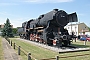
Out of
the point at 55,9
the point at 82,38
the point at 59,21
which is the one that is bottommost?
the point at 82,38

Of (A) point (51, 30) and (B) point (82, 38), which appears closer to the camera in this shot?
(A) point (51, 30)

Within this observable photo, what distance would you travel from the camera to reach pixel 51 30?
1939 centimetres

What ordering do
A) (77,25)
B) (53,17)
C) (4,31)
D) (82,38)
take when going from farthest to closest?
(77,25)
(4,31)
(82,38)
(53,17)

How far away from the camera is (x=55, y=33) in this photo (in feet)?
61.5

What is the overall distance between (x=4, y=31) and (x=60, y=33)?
47414 mm

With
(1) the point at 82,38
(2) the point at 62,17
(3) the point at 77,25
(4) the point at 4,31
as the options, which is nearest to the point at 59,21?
(2) the point at 62,17

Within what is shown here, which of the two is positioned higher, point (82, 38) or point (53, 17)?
point (53, 17)

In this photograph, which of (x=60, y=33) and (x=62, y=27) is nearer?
(x=60, y=33)

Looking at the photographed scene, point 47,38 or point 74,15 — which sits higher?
point 74,15

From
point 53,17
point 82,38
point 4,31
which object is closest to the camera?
point 53,17

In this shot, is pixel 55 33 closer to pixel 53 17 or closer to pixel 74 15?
pixel 53 17

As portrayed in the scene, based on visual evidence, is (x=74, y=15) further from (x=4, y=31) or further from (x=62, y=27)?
(x=4, y=31)

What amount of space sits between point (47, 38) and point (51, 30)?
4.23 feet

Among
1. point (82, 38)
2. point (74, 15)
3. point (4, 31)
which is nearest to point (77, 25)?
point (82, 38)
